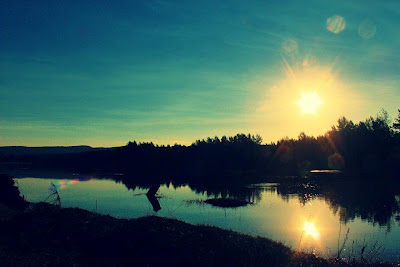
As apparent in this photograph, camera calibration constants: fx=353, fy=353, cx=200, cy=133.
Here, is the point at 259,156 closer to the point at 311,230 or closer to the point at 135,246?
the point at 311,230

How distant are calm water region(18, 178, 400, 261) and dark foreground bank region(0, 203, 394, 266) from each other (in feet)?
15.4

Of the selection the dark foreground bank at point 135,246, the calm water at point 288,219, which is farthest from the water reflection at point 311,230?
the dark foreground bank at point 135,246

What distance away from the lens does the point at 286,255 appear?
659 inches

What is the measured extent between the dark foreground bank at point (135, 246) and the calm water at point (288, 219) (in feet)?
15.4

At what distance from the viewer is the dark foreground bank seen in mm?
15547

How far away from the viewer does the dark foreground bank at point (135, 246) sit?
15.5 meters

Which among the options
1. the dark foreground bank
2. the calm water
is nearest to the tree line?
the calm water

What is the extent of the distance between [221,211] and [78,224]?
61.6 feet

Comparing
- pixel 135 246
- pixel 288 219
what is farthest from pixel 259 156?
pixel 135 246

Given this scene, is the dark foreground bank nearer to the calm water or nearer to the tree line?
the calm water

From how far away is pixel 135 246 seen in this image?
1750 cm

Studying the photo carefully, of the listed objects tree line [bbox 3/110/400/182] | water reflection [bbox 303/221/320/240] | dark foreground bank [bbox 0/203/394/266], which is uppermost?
tree line [bbox 3/110/400/182]

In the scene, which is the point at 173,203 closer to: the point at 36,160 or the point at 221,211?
the point at 221,211

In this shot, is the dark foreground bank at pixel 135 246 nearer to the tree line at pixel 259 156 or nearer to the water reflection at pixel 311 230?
the water reflection at pixel 311 230
